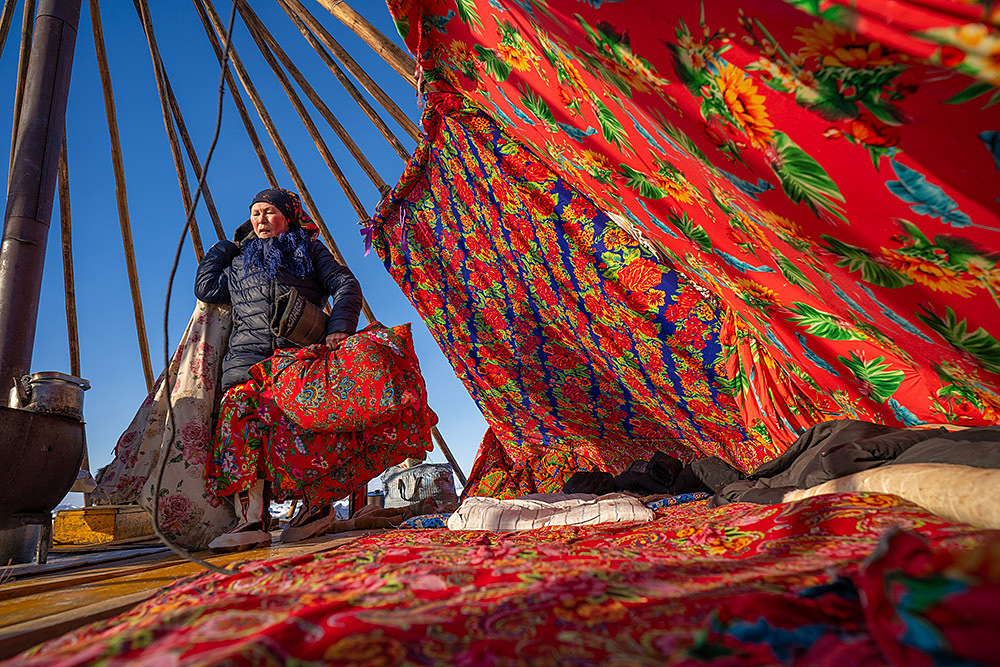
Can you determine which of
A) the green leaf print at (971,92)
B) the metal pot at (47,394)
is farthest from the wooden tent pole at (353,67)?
the green leaf print at (971,92)

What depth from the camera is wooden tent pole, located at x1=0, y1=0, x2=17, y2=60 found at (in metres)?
3.80

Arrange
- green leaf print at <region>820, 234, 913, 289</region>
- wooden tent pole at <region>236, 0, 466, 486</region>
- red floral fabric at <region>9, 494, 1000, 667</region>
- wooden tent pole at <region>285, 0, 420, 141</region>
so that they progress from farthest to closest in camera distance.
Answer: wooden tent pole at <region>236, 0, 466, 486</region>, wooden tent pole at <region>285, 0, 420, 141</region>, green leaf print at <region>820, 234, 913, 289</region>, red floral fabric at <region>9, 494, 1000, 667</region>

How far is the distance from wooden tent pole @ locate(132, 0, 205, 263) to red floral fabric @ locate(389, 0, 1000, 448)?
12.7ft

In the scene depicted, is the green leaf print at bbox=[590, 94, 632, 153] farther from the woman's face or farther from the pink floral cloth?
the pink floral cloth

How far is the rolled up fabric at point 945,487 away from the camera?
79 cm

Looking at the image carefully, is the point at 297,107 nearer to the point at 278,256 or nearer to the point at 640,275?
the point at 278,256

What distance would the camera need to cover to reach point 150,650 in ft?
1.71

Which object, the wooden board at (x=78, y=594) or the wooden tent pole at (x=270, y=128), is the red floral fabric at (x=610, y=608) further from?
the wooden tent pole at (x=270, y=128)

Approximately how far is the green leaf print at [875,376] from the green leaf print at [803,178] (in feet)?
2.12

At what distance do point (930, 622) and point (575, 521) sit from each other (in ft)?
4.85

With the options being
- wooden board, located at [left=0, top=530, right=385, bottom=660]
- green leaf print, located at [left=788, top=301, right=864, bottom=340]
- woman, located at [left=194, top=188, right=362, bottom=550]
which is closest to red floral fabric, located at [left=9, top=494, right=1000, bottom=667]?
wooden board, located at [left=0, top=530, right=385, bottom=660]

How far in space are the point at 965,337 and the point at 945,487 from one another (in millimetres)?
376

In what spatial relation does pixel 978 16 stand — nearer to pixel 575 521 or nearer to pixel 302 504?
pixel 575 521

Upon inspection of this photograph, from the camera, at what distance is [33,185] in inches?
107
